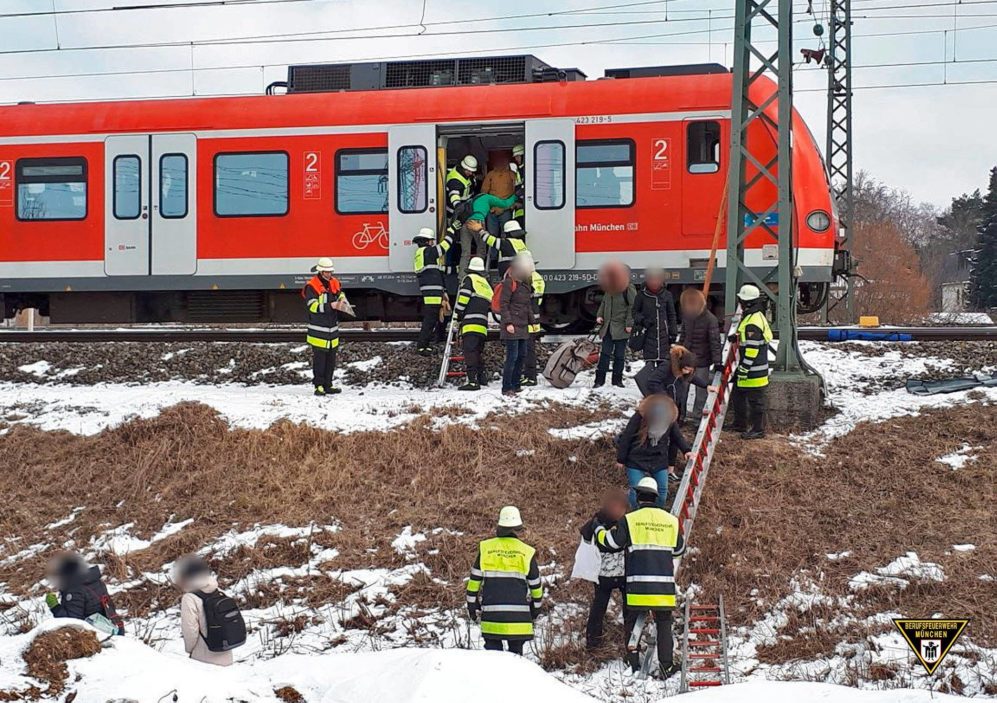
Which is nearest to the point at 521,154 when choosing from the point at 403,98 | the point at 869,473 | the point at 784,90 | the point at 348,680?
the point at 403,98

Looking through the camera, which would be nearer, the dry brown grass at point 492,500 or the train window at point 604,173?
the dry brown grass at point 492,500

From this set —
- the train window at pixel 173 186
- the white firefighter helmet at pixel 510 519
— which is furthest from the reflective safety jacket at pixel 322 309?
the white firefighter helmet at pixel 510 519

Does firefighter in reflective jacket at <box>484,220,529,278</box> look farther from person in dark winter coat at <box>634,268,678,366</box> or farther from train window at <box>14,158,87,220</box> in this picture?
train window at <box>14,158,87,220</box>

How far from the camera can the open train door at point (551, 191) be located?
15.4 metres

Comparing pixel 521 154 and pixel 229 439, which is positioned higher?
pixel 521 154

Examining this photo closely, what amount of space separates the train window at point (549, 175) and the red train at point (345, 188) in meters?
0.03

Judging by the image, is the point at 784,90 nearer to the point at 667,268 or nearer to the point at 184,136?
the point at 667,268

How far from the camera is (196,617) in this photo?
7250 millimetres

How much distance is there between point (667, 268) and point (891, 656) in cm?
739

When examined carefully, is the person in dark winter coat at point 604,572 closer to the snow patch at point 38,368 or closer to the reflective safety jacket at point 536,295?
the reflective safety jacket at point 536,295

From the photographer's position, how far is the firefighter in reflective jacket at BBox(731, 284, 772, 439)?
1184 cm

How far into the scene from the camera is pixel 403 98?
52.2ft

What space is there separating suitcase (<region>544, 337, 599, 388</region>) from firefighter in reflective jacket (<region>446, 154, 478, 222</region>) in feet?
9.01

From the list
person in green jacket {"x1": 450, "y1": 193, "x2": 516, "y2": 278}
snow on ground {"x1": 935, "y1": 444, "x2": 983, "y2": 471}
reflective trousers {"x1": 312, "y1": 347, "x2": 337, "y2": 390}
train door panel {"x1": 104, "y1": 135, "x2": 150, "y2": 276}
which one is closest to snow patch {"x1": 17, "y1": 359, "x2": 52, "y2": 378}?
train door panel {"x1": 104, "y1": 135, "x2": 150, "y2": 276}
